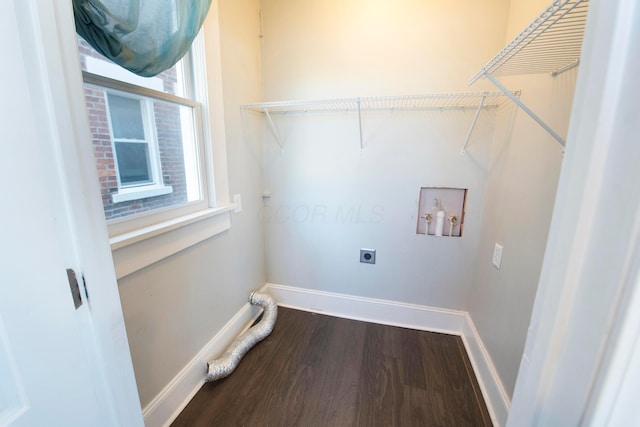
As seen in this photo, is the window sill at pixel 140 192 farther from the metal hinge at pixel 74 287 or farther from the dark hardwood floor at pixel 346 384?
the dark hardwood floor at pixel 346 384

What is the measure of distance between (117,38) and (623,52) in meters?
1.24

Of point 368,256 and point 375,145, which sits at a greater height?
point 375,145

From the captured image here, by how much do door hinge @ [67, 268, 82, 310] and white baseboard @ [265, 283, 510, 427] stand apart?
1.74 metres

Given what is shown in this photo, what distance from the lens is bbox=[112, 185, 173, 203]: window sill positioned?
109 cm

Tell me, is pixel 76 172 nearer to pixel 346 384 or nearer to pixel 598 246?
pixel 598 246

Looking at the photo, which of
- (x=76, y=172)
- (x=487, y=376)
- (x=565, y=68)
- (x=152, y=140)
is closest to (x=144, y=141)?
(x=152, y=140)

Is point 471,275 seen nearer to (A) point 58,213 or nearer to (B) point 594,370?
(B) point 594,370

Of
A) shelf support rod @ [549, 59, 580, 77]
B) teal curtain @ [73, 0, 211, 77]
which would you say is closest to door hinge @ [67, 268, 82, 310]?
teal curtain @ [73, 0, 211, 77]

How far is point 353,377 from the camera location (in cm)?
154

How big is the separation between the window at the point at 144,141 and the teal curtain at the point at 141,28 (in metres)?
0.17

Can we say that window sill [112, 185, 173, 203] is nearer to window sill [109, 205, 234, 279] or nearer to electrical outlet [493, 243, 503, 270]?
window sill [109, 205, 234, 279]

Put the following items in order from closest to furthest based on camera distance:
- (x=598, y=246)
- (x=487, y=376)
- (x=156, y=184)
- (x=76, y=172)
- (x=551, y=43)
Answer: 1. (x=598, y=246)
2. (x=76, y=172)
3. (x=551, y=43)
4. (x=156, y=184)
5. (x=487, y=376)

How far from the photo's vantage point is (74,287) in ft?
1.74

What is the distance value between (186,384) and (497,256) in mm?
1850
